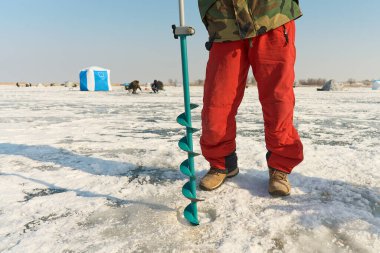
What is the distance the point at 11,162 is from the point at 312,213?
214 centimetres

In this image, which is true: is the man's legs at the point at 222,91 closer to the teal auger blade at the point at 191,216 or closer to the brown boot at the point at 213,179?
the brown boot at the point at 213,179

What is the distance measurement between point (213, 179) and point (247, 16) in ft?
3.09

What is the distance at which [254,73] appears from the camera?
172cm

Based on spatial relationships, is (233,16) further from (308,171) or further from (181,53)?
(308,171)

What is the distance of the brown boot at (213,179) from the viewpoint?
172cm

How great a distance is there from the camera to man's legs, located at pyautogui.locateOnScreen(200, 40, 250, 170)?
1700mm

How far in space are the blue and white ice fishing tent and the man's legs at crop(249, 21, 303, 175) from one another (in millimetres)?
20599

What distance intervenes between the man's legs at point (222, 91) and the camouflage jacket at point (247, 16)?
0.26 ft

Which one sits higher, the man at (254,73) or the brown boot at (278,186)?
the man at (254,73)

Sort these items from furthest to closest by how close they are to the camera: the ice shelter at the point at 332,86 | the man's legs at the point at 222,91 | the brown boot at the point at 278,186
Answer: the ice shelter at the point at 332,86 < the man's legs at the point at 222,91 < the brown boot at the point at 278,186

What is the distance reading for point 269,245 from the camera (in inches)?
44.7

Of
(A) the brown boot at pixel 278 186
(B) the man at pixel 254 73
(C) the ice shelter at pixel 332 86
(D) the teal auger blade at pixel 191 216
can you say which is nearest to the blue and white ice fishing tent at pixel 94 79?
(C) the ice shelter at pixel 332 86

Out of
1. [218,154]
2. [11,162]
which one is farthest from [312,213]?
[11,162]

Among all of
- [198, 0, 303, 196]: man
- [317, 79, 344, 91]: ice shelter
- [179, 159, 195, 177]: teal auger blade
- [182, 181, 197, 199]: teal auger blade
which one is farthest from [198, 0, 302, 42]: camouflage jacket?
[317, 79, 344, 91]: ice shelter
